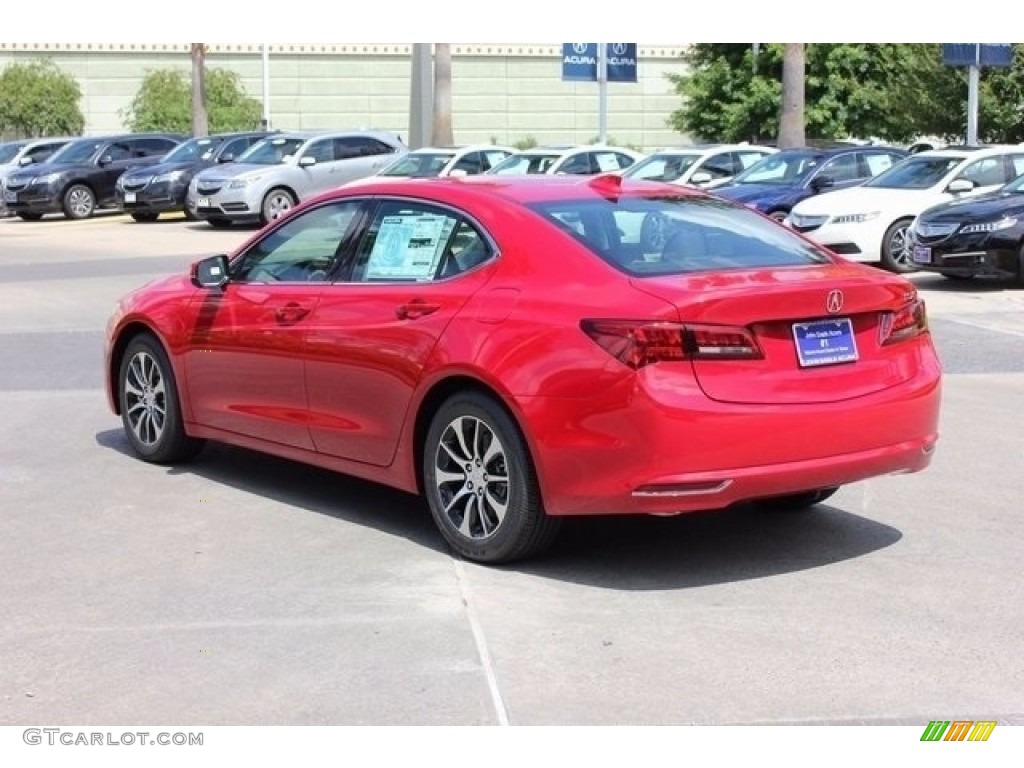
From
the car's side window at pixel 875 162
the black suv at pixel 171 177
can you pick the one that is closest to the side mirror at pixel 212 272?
the car's side window at pixel 875 162

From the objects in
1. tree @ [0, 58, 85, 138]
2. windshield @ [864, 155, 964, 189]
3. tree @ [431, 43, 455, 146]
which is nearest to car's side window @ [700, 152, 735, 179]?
windshield @ [864, 155, 964, 189]

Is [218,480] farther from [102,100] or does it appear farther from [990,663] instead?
[102,100]

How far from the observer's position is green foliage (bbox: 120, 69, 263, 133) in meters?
53.2

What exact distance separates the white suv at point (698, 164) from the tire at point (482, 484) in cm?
1896

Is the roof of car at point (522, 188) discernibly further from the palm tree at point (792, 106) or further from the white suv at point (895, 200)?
the palm tree at point (792, 106)

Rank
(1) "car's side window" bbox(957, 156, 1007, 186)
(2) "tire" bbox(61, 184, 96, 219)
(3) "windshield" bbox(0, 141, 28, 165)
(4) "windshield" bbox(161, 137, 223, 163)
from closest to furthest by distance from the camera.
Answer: (1) "car's side window" bbox(957, 156, 1007, 186) → (4) "windshield" bbox(161, 137, 223, 163) → (2) "tire" bbox(61, 184, 96, 219) → (3) "windshield" bbox(0, 141, 28, 165)

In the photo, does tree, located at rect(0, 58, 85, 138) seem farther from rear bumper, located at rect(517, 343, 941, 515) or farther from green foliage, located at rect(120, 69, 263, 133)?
rear bumper, located at rect(517, 343, 941, 515)

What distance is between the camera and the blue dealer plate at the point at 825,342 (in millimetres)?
6184

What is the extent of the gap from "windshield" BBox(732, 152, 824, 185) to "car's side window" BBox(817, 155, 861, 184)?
174mm

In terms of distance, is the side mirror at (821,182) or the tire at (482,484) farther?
Result: the side mirror at (821,182)

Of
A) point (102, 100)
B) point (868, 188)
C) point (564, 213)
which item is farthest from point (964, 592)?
point (102, 100)

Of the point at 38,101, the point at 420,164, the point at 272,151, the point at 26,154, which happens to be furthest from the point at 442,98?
the point at 38,101

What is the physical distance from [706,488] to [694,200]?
1822 mm
